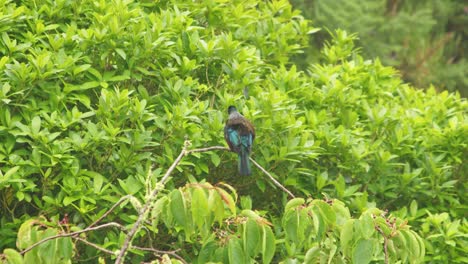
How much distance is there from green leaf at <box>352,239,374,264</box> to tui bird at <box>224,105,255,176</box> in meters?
1.33

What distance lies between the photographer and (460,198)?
228 inches

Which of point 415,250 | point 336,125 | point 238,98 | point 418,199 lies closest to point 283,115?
point 238,98

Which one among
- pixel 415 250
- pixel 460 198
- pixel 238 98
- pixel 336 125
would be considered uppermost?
pixel 415 250

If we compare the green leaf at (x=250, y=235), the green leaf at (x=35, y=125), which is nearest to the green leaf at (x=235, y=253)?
the green leaf at (x=250, y=235)

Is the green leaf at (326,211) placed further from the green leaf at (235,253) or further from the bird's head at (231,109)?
the bird's head at (231,109)

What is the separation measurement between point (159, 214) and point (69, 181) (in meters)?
1.24

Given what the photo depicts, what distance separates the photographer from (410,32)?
13844mm

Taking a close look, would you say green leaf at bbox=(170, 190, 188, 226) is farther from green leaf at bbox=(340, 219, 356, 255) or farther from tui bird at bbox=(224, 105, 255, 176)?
tui bird at bbox=(224, 105, 255, 176)

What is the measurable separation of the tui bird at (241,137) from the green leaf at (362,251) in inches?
52.4

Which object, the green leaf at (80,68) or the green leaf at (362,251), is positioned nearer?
the green leaf at (362,251)

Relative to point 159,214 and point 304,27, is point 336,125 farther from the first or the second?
point 159,214

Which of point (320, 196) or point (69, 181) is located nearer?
point (69, 181)

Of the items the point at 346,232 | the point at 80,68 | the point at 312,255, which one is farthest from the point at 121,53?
the point at 346,232

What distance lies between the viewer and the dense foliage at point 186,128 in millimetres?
4582
